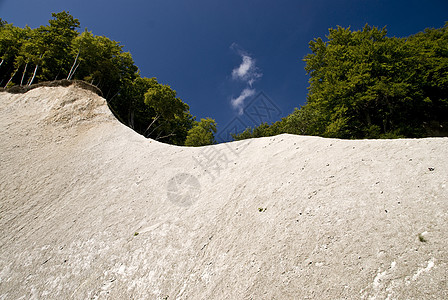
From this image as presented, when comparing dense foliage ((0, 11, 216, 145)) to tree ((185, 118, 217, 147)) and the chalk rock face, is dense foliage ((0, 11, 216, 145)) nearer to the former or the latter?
tree ((185, 118, 217, 147))

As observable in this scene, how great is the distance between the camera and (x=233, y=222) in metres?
5.33

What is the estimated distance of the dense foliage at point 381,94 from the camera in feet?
52.1

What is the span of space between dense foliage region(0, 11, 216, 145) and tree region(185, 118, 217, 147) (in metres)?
3.17

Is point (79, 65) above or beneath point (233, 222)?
above

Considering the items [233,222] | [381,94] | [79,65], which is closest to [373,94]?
[381,94]

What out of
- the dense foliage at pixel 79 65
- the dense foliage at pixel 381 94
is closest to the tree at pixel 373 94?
the dense foliage at pixel 381 94

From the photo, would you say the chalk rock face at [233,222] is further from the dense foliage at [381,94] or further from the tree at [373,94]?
the tree at [373,94]

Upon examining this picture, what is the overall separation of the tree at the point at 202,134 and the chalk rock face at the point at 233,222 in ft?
43.0

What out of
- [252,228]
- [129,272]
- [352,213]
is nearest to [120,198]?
[129,272]

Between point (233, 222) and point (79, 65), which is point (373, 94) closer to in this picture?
point (233, 222)

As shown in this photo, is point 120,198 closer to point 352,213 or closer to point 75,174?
point 75,174

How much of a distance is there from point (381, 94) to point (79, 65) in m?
32.5

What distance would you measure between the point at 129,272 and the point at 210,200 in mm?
2997

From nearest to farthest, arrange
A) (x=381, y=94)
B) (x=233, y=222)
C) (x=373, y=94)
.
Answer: (x=233, y=222), (x=373, y=94), (x=381, y=94)
